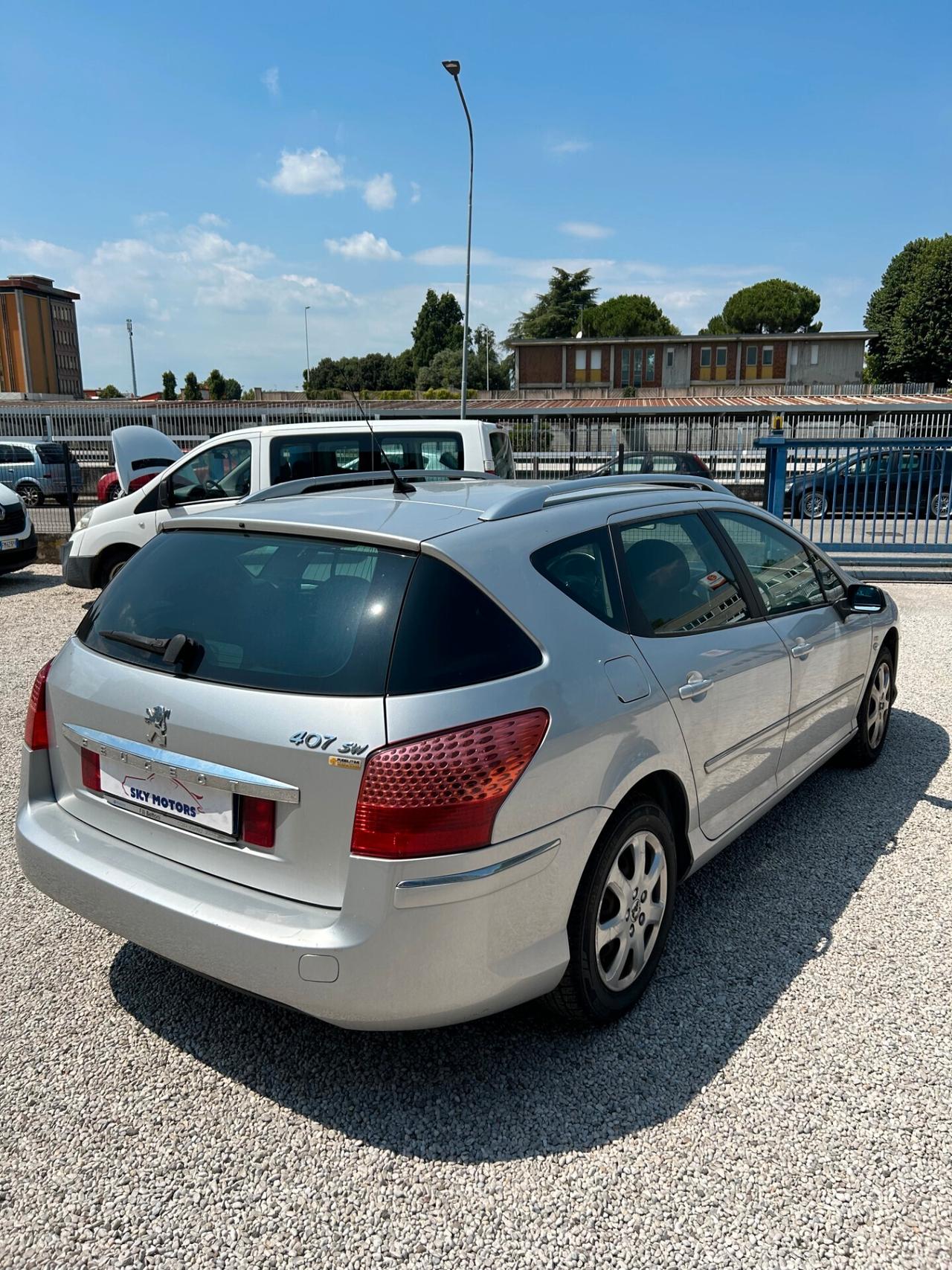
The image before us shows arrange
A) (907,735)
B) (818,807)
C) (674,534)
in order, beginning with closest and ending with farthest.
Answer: (674,534) → (818,807) → (907,735)

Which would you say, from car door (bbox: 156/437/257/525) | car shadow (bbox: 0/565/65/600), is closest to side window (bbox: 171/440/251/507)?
car door (bbox: 156/437/257/525)

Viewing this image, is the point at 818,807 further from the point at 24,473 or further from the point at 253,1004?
the point at 24,473

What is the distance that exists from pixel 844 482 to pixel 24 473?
20177mm

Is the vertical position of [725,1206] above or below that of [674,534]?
below

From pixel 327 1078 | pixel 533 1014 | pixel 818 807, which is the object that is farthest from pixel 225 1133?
pixel 818 807

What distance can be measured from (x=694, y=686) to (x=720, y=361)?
75.2 metres

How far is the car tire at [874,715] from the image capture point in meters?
5.01

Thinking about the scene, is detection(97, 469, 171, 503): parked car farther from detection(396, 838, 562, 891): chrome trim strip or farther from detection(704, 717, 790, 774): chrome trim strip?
detection(396, 838, 562, 891): chrome trim strip

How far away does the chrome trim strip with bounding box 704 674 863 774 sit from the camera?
131 inches

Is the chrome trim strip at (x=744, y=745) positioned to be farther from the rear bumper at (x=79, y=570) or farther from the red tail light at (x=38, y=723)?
the rear bumper at (x=79, y=570)

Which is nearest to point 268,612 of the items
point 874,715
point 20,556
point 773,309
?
point 874,715

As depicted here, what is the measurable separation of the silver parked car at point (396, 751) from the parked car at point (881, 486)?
1014 cm

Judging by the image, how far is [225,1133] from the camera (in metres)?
2.50

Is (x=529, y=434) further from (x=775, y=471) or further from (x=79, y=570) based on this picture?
(x=79, y=570)
